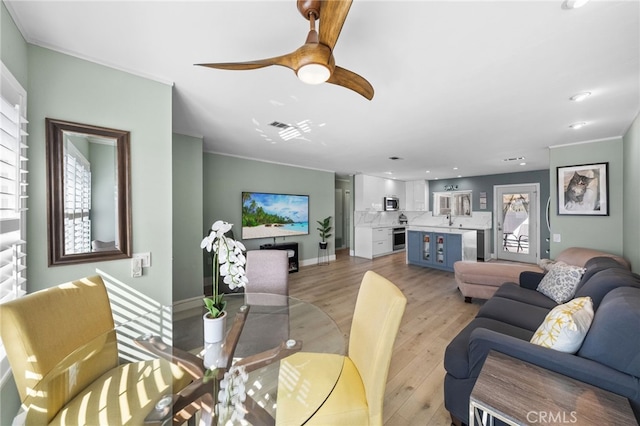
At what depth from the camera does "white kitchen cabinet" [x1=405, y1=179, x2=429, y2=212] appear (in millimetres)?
7992

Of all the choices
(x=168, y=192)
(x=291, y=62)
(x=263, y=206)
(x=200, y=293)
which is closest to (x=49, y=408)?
(x=168, y=192)

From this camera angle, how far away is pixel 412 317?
3.12m

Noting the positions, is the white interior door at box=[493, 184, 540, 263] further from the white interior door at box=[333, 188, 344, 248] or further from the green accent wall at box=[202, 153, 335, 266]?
the green accent wall at box=[202, 153, 335, 266]

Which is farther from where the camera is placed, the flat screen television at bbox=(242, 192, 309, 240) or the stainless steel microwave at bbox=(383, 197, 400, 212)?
the stainless steel microwave at bbox=(383, 197, 400, 212)

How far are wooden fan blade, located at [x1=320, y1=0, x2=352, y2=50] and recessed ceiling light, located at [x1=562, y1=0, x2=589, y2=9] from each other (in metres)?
1.16

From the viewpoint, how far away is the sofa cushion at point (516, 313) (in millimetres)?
2020

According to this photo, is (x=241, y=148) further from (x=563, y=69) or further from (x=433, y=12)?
(x=563, y=69)

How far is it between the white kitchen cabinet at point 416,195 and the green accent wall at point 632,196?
4967 millimetres

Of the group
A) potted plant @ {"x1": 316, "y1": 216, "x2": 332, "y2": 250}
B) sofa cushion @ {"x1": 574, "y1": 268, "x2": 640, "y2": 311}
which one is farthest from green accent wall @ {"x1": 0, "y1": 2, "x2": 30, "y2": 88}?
potted plant @ {"x1": 316, "y1": 216, "x2": 332, "y2": 250}

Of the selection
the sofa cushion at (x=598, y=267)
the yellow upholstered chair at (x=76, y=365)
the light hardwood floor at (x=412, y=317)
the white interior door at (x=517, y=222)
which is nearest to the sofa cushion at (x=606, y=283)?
the sofa cushion at (x=598, y=267)

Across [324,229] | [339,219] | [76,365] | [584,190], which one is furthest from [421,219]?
[76,365]

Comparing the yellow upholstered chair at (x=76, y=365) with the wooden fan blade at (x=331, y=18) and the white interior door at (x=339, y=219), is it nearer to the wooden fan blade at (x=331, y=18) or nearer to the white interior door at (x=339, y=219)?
the wooden fan blade at (x=331, y=18)

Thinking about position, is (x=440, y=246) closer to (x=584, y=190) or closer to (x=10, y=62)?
(x=584, y=190)

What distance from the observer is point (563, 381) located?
3.74 ft
